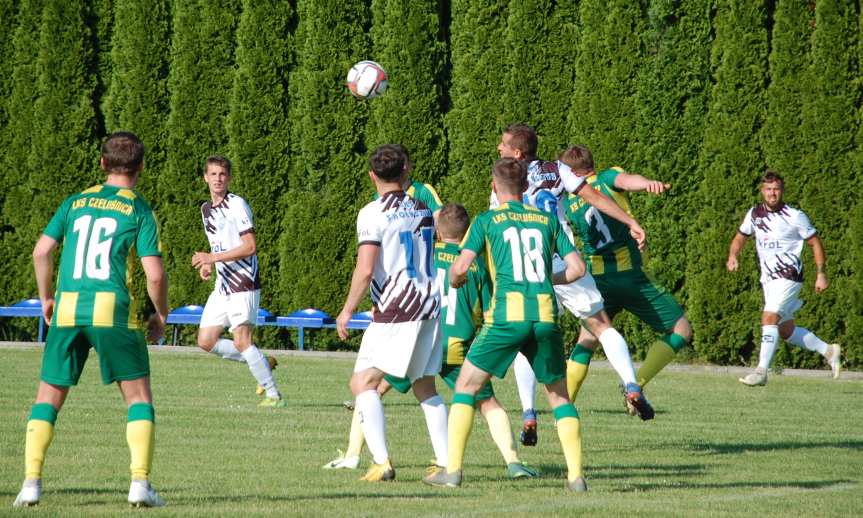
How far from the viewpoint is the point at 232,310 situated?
1344cm

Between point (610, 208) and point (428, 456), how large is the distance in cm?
234

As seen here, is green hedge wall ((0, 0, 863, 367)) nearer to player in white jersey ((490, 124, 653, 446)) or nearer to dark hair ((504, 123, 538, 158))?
player in white jersey ((490, 124, 653, 446))

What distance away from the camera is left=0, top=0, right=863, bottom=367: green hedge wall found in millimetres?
17875

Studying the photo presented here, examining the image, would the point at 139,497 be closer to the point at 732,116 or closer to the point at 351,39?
the point at 732,116

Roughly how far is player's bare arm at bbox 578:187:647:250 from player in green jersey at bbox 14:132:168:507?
3979 mm

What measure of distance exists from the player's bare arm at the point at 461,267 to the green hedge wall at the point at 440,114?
36.1 feet

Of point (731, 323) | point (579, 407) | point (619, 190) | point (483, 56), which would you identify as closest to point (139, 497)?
point (619, 190)

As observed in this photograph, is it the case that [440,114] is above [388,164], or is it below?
above

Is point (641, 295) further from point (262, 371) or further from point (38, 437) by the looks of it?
point (38, 437)

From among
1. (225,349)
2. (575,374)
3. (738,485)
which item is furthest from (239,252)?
(738,485)

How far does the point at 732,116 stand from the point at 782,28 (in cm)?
135

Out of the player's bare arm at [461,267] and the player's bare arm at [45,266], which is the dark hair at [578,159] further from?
the player's bare arm at [45,266]

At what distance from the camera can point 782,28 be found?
58.9 feet

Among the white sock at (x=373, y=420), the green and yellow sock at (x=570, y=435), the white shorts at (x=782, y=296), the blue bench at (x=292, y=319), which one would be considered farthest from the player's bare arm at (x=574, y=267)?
the blue bench at (x=292, y=319)
